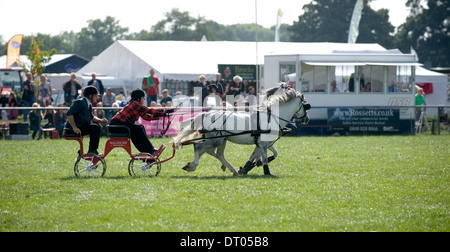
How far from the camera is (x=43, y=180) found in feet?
37.1

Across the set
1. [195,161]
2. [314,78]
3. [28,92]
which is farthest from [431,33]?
[195,161]

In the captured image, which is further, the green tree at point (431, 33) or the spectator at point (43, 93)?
the green tree at point (431, 33)

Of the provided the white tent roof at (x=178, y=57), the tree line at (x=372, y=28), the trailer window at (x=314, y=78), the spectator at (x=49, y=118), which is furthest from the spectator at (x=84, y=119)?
the tree line at (x=372, y=28)

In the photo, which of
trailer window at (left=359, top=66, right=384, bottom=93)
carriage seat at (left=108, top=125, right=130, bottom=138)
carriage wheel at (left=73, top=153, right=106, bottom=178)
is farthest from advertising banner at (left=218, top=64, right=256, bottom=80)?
carriage wheel at (left=73, top=153, right=106, bottom=178)

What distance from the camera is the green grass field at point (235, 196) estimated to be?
25.2ft

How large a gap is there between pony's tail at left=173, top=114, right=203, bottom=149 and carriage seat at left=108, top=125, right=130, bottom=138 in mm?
943

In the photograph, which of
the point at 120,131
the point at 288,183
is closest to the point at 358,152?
the point at 288,183

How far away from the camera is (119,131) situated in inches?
464

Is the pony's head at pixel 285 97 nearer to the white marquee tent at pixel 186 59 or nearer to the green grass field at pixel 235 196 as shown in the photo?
the green grass field at pixel 235 196

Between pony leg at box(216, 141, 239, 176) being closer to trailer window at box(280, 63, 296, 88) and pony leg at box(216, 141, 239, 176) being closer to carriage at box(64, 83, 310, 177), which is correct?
carriage at box(64, 83, 310, 177)

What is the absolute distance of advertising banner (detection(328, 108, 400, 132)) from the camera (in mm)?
24031

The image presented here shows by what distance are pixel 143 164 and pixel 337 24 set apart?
76198 mm

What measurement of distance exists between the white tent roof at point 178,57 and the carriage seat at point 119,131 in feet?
58.3
